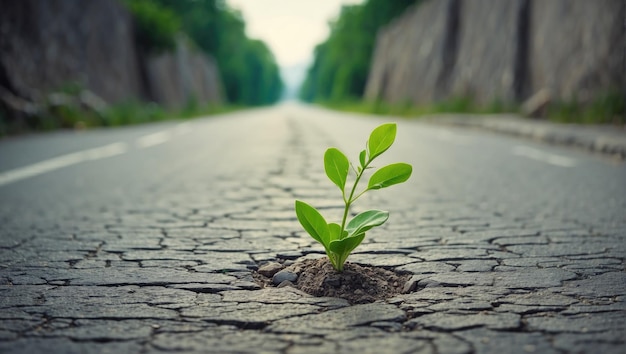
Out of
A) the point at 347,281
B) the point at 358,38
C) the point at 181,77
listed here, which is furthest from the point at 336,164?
the point at 358,38

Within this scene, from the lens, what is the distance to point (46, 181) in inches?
243

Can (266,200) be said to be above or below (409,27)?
below

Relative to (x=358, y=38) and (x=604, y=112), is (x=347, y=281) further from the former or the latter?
(x=358, y=38)

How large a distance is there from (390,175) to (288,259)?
85 cm

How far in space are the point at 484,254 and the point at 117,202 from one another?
3.04 meters

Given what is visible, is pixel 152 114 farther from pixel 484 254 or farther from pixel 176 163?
pixel 484 254

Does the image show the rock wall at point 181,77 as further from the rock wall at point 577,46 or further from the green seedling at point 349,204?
the green seedling at point 349,204

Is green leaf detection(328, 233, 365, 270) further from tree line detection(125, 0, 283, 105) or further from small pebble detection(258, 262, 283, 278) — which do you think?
tree line detection(125, 0, 283, 105)

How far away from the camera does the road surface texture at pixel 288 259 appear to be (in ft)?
6.43

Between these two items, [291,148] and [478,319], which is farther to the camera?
[291,148]

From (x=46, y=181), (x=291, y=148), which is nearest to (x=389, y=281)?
(x=46, y=181)

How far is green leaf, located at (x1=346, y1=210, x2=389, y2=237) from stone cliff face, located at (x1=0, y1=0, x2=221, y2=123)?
12499 millimetres

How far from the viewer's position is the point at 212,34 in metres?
53.2

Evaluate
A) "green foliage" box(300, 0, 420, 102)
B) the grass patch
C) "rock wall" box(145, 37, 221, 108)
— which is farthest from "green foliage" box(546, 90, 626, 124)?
"green foliage" box(300, 0, 420, 102)
